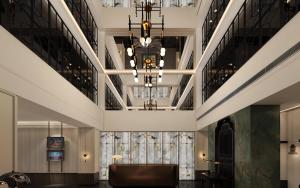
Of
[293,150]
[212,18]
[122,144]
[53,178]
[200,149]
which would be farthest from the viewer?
[122,144]

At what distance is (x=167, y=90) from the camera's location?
40.5m

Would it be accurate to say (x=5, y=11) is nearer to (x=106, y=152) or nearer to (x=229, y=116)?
(x=229, y=116)

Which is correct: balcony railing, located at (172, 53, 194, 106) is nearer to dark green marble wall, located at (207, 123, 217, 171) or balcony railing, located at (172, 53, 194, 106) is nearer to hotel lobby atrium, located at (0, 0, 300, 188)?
hotel lobby atrium, located at (0, 0, 300, 188)

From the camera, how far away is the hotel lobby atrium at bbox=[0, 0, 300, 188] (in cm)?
864

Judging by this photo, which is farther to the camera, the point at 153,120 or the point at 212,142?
the point at 153,120

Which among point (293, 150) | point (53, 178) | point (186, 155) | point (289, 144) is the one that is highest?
point (289, 144)

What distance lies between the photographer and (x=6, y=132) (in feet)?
26.8

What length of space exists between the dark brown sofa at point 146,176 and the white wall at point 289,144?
14.5 ft

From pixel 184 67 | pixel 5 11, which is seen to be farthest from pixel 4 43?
pixel 184 67

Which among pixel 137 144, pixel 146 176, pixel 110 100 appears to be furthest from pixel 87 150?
pixel 110 100

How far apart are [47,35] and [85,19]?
5863 millimetres

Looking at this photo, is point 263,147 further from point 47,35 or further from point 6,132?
point 6,132

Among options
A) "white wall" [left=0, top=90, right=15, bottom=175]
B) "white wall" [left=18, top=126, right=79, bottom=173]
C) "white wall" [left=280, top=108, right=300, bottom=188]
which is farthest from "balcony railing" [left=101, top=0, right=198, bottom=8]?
"white wall" [left=0, top=90, right=15, bottom=175]

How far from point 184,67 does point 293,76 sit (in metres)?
20.0
